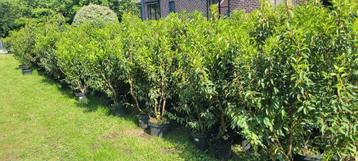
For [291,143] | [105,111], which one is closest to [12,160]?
[105,111]

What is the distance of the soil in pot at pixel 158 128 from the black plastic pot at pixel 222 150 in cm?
91

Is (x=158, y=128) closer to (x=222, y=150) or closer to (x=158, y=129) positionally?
(x=158, y=129)

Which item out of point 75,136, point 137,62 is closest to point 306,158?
point 137,62

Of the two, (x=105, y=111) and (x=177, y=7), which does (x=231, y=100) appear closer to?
(x=105, y=111)

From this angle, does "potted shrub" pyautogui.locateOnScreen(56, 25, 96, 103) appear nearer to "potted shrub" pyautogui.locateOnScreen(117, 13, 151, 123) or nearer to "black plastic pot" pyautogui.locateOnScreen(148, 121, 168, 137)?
"potted shrub" pyautogui.locateOnScreen(117, 13, 151, 123)

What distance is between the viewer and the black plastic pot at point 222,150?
3.47m

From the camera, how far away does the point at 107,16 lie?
13391mm

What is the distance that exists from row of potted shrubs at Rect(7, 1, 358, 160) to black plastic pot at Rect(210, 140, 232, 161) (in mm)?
11

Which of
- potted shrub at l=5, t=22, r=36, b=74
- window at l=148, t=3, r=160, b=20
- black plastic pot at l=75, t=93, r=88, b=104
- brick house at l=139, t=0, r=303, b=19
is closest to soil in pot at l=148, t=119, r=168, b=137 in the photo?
black plastic pot at l=75, t=93, r=88, b=104

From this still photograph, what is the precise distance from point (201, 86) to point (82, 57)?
2.98m

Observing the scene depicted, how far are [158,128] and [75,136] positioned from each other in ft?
4.09

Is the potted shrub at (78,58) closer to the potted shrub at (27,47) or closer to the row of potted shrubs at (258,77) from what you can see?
Result: the row of potted shrubs at (258,77)

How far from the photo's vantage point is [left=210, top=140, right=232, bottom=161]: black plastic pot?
3.47m

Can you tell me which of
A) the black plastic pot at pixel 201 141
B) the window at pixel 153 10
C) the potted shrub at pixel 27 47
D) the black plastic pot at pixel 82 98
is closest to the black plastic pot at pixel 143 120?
the black plastic pot at pixel 201 141
